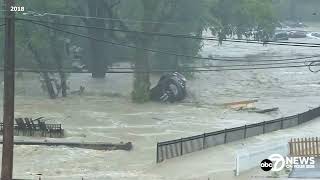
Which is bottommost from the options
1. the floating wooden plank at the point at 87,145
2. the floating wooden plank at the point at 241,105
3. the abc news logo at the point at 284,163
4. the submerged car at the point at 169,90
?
the floating wooden plank at the point at 87,145

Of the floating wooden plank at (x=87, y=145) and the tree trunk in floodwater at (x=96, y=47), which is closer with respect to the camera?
the floating wooden plank at (x=87, y=145)

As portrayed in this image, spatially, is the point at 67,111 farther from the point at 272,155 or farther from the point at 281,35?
the point at 281,35

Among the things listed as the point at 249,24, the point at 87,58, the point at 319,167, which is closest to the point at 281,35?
the point at 249,24

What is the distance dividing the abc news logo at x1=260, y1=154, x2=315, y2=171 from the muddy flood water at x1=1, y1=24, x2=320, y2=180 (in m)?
2.37

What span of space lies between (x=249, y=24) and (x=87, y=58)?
2162 centimetres

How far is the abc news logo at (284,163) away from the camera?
19.9m

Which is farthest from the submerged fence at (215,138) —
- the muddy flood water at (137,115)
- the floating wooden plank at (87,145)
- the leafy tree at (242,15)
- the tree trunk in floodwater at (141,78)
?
the leafy tree at (242,15)

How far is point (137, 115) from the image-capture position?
40688mm

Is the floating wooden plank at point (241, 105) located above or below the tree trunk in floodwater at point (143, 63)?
below

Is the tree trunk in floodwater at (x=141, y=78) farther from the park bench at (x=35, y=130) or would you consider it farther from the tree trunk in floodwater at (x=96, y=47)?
the park bench at (x=35, y=130)

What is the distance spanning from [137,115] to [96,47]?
63.0 ft

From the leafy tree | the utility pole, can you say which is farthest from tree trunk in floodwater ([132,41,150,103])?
the utility pole

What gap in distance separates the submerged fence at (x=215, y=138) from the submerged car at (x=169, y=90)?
14051mm

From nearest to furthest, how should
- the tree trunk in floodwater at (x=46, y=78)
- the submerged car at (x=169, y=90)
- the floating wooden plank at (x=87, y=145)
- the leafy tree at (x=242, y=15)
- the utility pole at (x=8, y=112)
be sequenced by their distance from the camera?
the utility pole at (x=8, y=112) → the floating wooden plank at (x=87, y=145) → the submerged car at (x=169, y=90) → the tree trunk in floodwater at (x=46, y=78) → the leafy tree at (x=242, y=15)
